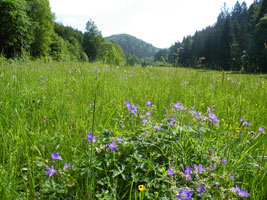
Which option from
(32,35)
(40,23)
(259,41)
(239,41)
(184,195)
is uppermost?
(239,41)

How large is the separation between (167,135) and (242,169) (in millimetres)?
554

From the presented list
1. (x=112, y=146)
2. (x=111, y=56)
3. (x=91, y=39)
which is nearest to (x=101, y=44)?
(x=91, y=39)

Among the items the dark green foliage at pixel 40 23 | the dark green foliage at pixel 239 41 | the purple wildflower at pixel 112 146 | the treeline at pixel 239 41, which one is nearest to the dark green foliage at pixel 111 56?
the purple wildflower at pixel 112 146

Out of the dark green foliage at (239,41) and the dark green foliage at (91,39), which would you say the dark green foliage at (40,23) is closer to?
the dark green foliage at (239,41)

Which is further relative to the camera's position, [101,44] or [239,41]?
[101,44]

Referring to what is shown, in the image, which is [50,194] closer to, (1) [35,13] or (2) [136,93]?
(2) [136,93]

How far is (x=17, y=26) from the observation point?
1515 centimetres

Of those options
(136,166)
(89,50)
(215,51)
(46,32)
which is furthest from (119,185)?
(89,50)

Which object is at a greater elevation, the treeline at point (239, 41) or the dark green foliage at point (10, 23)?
the treeline at point (239, 41)

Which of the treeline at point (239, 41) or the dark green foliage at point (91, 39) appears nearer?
the treeline at point (239, 41)

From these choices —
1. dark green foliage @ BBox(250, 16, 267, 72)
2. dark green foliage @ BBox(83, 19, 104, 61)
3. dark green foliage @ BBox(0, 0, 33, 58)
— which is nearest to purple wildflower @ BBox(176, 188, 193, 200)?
dark green foliage @ BBox(0, 0, 33, 58)

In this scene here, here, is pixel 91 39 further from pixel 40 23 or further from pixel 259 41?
pixel 259 41

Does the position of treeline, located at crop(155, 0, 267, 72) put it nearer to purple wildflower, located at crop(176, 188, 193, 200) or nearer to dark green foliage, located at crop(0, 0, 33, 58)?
dark green foliage, located at crop(0, 0, 33, 58)

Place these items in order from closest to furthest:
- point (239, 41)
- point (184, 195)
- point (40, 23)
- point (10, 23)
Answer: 1. point (184, 195)
2. point (10, 23)
3. point (40, 23)
4. point (239, 41)
